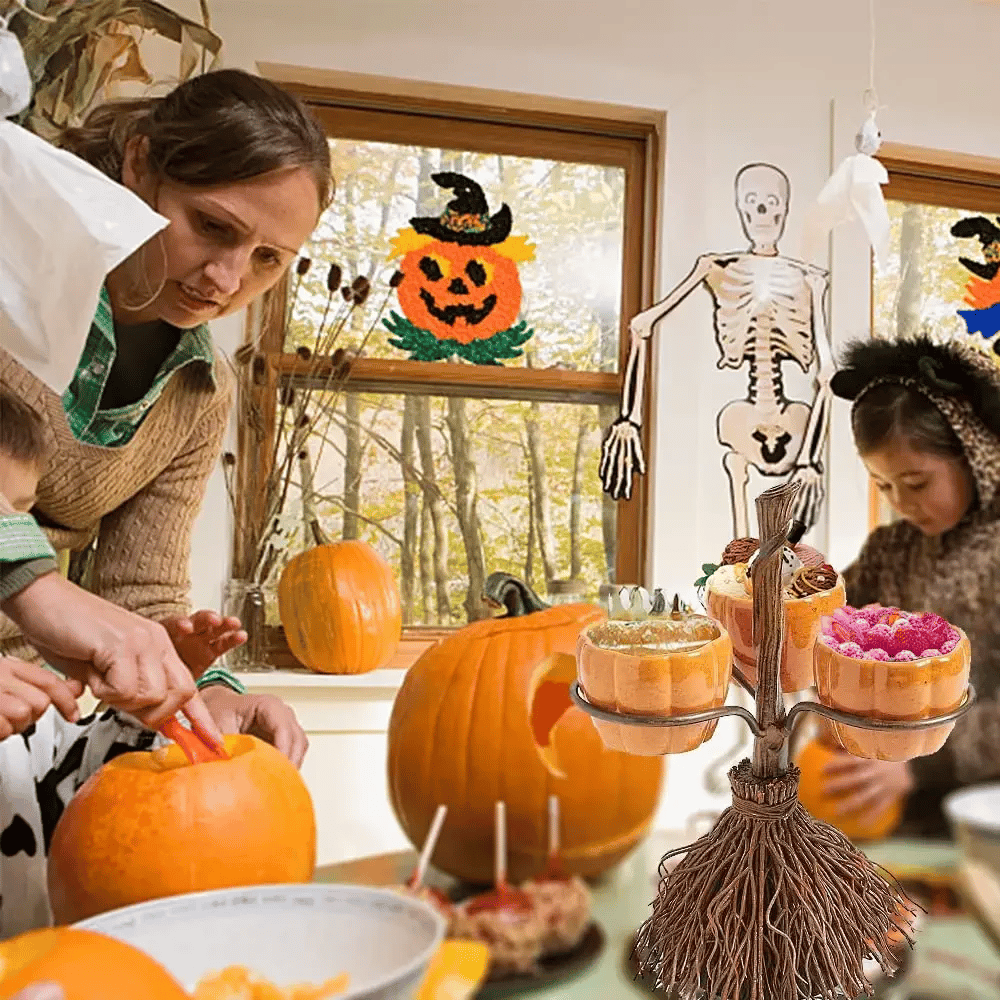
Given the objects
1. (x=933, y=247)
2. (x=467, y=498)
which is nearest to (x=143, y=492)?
(x=467, y=498)

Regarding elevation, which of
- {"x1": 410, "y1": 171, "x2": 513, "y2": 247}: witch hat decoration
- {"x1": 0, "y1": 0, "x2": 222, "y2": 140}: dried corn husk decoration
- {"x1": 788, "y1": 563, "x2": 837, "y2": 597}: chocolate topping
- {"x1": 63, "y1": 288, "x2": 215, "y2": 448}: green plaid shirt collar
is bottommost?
{"x1": 788, "y1": 563, "x2": 837, "y2": 597}: chocolate topping

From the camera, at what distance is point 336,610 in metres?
0.87

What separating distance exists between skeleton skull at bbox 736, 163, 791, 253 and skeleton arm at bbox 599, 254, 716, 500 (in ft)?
0.18

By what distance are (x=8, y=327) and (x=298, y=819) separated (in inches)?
13.7

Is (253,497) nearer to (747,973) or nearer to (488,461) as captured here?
(488,461)

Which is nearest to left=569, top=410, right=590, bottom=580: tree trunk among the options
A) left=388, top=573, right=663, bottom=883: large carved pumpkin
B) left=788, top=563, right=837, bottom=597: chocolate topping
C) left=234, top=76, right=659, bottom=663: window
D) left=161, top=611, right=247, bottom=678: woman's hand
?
left=234, top=76, right=659, bottom=663: window

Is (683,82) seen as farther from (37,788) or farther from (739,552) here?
(37,788)

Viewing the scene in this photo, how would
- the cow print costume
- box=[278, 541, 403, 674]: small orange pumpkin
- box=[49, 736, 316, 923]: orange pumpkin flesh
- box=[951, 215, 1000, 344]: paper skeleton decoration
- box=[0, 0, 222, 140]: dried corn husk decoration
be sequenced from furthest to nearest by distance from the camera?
box=[951, 215, 1000, 344]: paper skeleton decoration
box=[278, 541, 403, 674]: small orange pumpkin
box=[0, 0, 222, 140]: dried corn husk decoration
the cow print costume
box=[49, 736, 316, 923]: orange pumpkin flesh

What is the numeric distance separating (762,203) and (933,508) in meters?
0.35

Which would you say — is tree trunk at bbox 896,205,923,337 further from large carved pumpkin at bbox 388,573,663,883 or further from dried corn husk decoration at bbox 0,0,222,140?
dried corn husk decoration at bbox 0,0,222,140

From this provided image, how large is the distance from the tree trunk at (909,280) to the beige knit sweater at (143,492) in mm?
656

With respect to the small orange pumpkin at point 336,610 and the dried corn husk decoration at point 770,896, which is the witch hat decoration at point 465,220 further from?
the dried corn husk decoration at point 770,896

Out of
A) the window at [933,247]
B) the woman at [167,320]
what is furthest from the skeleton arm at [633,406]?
the woman at [167,320]

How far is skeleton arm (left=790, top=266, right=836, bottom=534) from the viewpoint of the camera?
93cm
